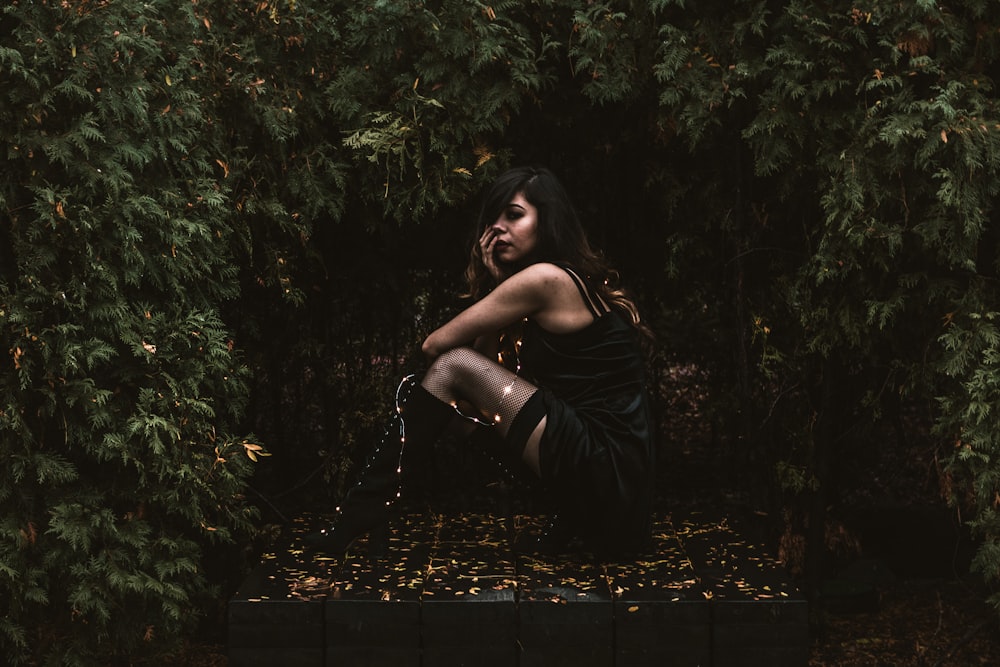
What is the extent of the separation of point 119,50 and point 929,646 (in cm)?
431

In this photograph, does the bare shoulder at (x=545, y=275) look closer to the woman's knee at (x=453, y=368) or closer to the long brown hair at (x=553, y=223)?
the long brown hair at (x=553, y=223)

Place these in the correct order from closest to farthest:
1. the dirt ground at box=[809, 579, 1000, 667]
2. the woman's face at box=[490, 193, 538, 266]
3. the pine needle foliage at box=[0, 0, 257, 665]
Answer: the pine needle foliage at box=[0, 0, 257, 665] → the woman's face at box=[490, 193, 538, 266] → the dirt ground at box=[809, 579, 1000, 667]

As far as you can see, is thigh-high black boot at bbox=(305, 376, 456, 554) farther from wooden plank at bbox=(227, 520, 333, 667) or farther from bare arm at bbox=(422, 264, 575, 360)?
wooden plank at bbox=(227, 520, 333, 667)

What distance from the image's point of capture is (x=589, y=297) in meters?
4.11

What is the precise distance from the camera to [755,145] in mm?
4238

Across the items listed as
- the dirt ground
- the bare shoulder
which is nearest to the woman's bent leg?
the bare shoulder

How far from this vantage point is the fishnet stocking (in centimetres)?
397

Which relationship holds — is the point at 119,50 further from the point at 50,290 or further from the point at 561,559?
the point at 561,559

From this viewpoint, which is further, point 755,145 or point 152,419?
point 755,145

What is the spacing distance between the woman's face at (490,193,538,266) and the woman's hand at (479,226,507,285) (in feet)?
0.04

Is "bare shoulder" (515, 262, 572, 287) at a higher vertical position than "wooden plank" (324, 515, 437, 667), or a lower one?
higher

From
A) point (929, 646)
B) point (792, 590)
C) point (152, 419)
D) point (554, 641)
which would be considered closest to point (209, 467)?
point (152, 419)

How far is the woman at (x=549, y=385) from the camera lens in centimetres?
398

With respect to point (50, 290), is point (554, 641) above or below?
below
